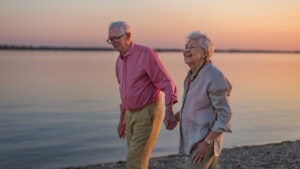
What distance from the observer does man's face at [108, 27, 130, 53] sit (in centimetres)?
425

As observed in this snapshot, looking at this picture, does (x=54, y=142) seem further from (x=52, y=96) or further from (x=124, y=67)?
(x=52, y=96)

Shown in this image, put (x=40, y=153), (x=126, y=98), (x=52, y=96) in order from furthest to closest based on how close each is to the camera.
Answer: (x=52, y=96), (x=40, y=153), (x=126, y=98)

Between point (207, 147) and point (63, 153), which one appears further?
point (63, 153)

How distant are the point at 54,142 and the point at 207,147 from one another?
35.5ft

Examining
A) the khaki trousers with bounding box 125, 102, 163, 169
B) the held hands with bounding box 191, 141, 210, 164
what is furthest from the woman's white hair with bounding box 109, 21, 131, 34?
the held hands with bounding box 191, 141, 210, 164

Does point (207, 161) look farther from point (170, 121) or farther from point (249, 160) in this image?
point (249, 160)

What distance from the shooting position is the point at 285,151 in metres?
10.1

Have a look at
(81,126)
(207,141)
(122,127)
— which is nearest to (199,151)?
(207,141)

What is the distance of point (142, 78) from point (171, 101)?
Result: 1.29ft

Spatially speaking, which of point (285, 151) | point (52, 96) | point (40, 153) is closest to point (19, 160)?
point (40, 153)

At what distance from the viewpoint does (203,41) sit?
11.4 feet

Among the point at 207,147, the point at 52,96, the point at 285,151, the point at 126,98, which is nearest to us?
the point at 207,147

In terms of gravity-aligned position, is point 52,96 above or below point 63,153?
below

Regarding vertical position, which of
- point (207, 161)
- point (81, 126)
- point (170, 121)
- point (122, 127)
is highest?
point (170, 121)
